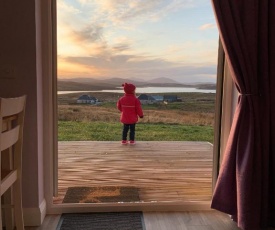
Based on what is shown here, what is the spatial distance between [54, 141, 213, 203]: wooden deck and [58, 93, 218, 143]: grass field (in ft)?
0.49

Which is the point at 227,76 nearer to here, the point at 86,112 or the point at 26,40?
the point at 26,40

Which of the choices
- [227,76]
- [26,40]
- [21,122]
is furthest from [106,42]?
[21,122]

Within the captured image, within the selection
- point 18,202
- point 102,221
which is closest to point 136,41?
point 102,221

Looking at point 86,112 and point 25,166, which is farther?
point 86,112

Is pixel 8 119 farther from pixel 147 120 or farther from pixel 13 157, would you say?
pixel 147 120

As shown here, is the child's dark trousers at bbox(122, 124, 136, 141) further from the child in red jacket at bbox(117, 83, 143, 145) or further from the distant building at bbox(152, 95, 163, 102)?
the distant building at bbox(152, 95, 163, 102)

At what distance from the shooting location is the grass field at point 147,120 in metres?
2.81

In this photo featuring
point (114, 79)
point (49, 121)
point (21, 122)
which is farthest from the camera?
point (114, 79)

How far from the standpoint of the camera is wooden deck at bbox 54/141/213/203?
2.42 metres

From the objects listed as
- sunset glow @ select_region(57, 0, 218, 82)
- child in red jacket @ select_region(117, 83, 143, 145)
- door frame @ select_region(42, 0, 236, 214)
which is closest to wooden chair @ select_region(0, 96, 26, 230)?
door frame @ select_region(42, 0, 236, 214)

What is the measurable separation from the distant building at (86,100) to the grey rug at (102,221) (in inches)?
54.3

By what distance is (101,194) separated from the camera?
2.33 meters

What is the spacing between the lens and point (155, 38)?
2.83m

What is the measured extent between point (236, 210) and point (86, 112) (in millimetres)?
2087
